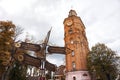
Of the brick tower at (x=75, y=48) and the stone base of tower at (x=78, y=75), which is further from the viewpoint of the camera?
the brick tower at (x=75, y=48)

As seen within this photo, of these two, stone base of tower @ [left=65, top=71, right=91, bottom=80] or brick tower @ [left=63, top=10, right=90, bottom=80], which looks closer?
stone base of tower @ [left=65, top=71, right=91, bottom=80]

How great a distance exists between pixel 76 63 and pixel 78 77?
368cm

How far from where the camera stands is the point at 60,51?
11688 mm

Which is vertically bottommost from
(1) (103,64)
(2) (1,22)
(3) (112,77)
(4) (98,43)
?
(3) (112,77)

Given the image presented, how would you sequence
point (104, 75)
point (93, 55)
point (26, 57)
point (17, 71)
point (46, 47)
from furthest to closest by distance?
1. point (93, 55)
2. point (104, 75)
3. point (17, 71)
4. point (46, 47)
5. point (26, 57)

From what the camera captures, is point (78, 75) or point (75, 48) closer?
point (78, 75)

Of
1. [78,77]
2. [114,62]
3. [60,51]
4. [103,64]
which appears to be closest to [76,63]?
[78,77]

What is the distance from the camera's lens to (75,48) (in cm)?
4741

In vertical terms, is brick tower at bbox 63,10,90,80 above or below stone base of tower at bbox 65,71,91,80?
above

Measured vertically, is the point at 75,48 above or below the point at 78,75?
above

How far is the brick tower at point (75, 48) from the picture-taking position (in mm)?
45438

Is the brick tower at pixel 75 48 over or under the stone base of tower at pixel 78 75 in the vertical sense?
over

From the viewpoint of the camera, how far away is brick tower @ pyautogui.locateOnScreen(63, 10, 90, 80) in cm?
4544

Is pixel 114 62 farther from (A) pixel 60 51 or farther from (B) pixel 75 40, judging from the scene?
(A) pixel 60 51
